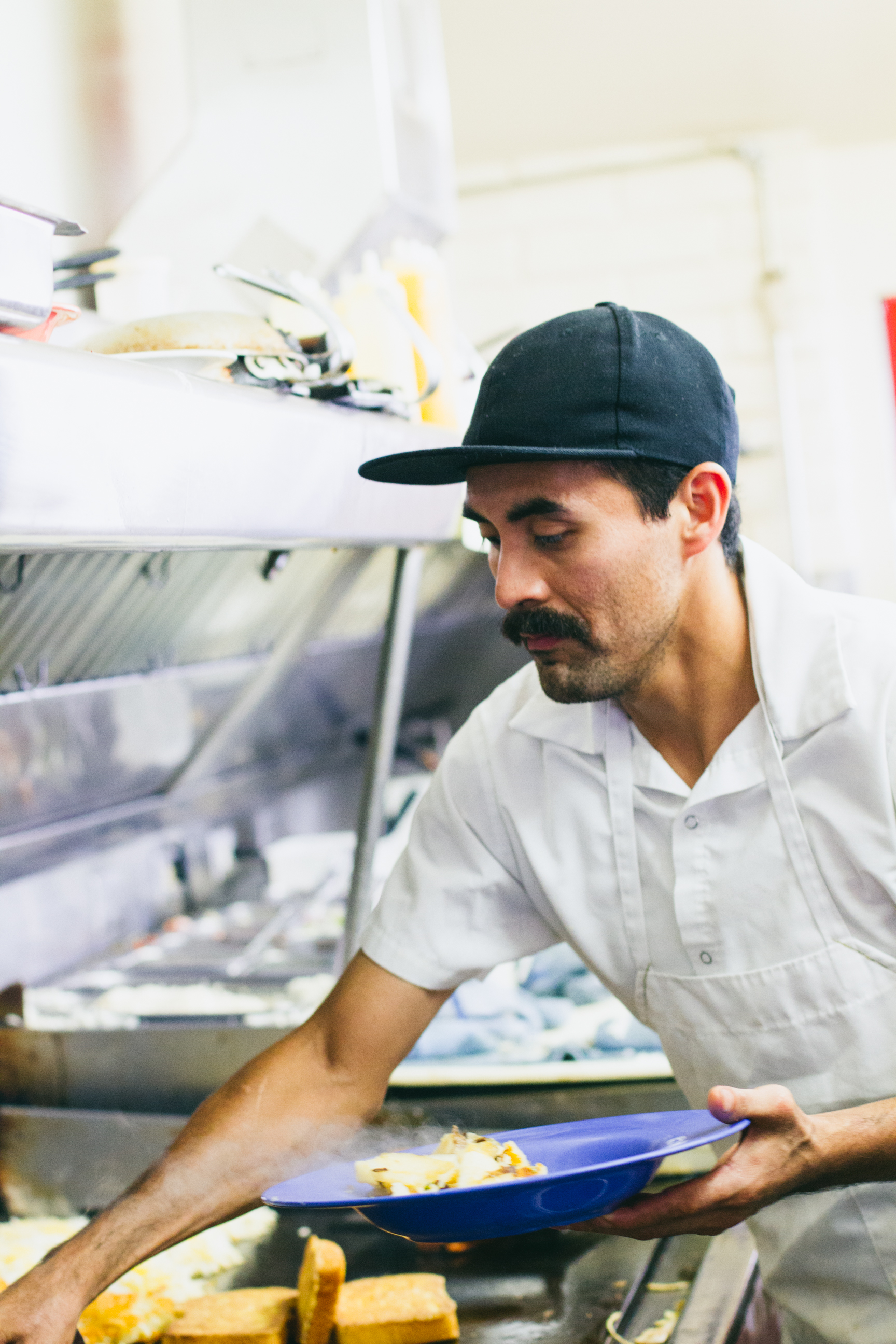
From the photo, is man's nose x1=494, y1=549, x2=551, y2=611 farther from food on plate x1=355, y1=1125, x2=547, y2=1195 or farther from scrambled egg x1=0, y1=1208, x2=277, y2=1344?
scrambled egg x1=0, y1=1208, x2=277, y2=1344

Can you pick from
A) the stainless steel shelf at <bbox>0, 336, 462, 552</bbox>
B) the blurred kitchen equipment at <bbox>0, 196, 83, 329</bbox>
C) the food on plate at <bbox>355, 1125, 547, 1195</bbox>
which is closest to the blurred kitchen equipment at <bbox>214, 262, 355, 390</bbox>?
the stainless steel shelf at <bbox>0, 336, 462, 552</bbox>

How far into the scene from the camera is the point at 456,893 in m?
1.27

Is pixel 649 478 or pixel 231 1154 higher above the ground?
pixel 649 478

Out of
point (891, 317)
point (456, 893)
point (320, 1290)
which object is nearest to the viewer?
point (320, 1290)

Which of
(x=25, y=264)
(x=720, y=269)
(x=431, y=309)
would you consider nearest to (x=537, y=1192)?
(x=25, y=264)

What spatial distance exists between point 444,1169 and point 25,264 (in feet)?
2.31

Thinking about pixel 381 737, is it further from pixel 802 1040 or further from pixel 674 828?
pixel 802 1040

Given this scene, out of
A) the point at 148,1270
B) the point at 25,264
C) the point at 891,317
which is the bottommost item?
the point at 148,1270

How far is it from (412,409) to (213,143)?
79 cm

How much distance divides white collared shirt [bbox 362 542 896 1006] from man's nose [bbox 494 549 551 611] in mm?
194

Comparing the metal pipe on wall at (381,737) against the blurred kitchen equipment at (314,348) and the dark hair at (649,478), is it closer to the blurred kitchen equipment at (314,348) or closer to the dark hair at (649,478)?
the blurred kitchen equipment at (314,348)

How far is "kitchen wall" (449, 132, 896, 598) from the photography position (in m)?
3.89

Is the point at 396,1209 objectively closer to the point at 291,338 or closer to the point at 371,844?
the point at 291,338

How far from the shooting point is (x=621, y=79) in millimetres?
3336
